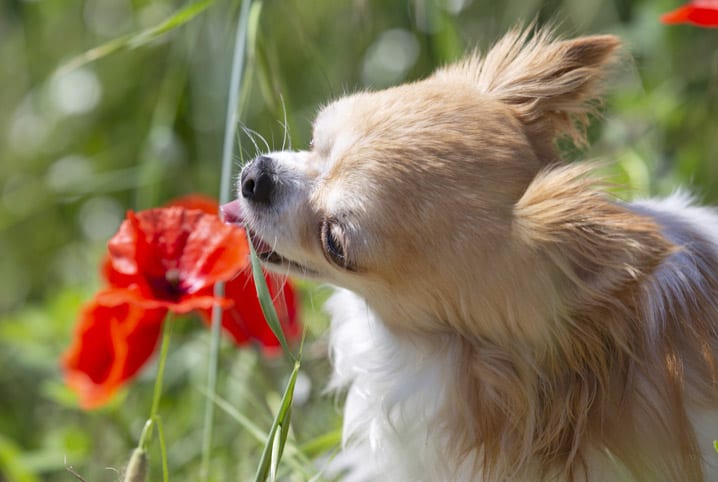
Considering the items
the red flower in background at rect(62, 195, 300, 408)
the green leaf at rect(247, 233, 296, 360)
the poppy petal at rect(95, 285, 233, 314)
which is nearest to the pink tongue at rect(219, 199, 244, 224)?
the red flower in background at rect(62, 195, 300, 408)

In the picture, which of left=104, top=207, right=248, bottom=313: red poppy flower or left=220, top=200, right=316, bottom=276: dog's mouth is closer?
left=104, top=207, right=248, bottom=313: red poppy flower

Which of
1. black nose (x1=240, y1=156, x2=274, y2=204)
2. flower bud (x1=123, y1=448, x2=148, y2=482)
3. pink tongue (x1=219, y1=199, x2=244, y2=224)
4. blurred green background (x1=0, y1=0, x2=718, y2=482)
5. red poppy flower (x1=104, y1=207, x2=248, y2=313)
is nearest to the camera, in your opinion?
flower bud (x1=123, y1=448, x2=148, y2=482)

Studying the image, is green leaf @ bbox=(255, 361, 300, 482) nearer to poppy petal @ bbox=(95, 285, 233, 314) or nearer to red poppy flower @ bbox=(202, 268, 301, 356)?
poppy petal @ bbox=(95, 285, 233, 314)

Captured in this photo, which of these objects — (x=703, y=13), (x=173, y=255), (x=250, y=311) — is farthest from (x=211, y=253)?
(x=703, y=13)

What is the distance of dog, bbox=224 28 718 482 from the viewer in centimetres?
158

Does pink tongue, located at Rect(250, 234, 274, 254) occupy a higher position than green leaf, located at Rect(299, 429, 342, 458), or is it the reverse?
pink tongue, located at Rect(250, 234, 274, 254)

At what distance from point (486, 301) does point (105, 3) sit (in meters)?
2.79

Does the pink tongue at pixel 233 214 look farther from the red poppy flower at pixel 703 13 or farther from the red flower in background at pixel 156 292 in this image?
the red poppy flower at pixel 703 13

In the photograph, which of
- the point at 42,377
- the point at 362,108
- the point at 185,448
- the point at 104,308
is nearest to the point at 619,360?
the point at 362,108

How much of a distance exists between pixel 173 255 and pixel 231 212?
243 millimetres

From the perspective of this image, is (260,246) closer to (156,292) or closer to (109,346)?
(156,292)

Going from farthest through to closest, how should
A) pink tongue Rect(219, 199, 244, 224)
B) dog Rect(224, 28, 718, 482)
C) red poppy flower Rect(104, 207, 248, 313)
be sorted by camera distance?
pink tongue Rect(219, 199, 244, 224)
red poppy flower Rect(104, 207, 248, 313)
dog Rect(224, 28, 718, 482)

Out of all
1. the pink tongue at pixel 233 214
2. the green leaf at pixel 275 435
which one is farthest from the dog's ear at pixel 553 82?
the green leaf at pixel 275 435

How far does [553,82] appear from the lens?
1.91m
